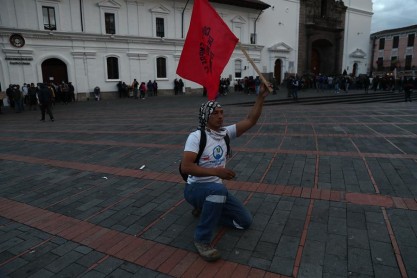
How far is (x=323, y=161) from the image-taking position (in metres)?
5.88

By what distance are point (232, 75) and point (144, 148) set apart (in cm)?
2605

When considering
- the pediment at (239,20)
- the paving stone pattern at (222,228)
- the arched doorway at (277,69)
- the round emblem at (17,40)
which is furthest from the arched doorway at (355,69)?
the paving stone pattern at (222,228)

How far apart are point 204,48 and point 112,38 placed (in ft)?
78.8

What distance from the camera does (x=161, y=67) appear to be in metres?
28.4

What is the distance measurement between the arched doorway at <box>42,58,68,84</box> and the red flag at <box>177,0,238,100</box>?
23.3 metres

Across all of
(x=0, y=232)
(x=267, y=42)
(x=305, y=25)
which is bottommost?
(x=0, y=232)

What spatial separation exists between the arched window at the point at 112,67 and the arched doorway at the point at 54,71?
3308mm

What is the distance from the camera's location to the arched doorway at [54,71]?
76.0 ft

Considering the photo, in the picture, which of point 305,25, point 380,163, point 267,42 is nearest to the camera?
point 380,163

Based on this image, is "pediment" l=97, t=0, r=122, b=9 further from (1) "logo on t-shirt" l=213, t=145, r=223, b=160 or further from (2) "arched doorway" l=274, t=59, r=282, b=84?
(1) "logo on t-shirt" l=213, t=145, r=223, b=160

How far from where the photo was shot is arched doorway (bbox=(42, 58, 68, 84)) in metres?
23.2

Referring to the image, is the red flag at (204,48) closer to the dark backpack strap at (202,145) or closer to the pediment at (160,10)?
the dark backpack strap at (202,145)

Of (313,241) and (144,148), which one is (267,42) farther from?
(313,241)

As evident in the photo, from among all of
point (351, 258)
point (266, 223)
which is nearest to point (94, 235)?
point (266, 223)
